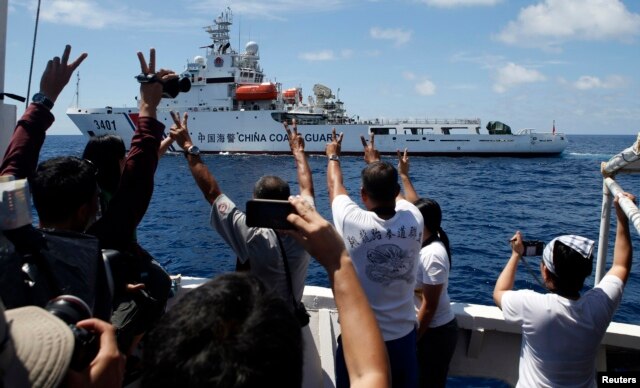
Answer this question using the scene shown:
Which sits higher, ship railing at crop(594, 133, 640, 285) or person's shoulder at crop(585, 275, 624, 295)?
ship railing at crop(594, 133, 640, 285)

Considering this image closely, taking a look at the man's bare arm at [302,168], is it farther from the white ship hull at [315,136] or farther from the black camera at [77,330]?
the white ship hull at [315,136]

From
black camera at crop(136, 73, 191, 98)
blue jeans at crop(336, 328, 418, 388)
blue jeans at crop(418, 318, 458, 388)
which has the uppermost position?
black camera at crop(136, 73, 191, 98)

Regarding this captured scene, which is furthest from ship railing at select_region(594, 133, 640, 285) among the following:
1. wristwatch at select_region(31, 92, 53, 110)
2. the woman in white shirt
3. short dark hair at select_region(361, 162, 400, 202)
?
wristwatch at select_region(31, 92, 53, 110)

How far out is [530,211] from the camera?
18.2m

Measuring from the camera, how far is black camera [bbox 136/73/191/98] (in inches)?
88.1

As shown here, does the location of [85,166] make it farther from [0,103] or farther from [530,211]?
[530,211]

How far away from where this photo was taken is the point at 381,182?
2.22 metres

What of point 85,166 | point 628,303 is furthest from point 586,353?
point 628,303

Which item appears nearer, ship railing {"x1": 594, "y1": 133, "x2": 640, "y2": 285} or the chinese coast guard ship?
ship railing {"x1": 594, "y1": 133, "x2": 640, "y2": 285}

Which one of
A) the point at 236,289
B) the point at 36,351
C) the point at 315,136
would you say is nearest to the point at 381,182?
the point at 236,289

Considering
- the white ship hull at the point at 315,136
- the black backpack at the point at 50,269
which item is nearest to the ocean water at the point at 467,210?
the white ship hull at the point at 315,136

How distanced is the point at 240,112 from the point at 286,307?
40.6 metres

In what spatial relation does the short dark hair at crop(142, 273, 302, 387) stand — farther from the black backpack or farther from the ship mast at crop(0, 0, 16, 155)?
the ship mast at crop(0, 0, 16, 155)

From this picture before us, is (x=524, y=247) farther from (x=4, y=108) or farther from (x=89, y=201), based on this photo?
(x=4, y=108)
